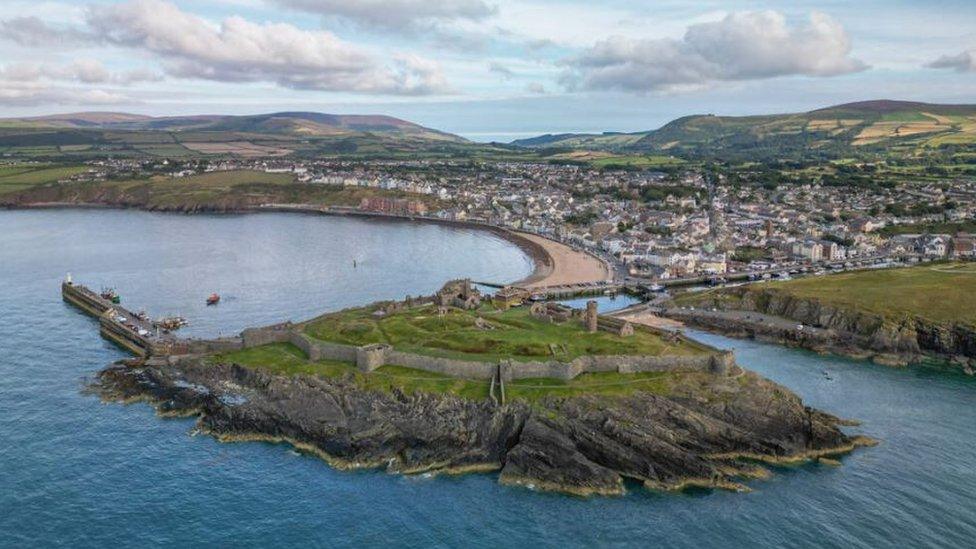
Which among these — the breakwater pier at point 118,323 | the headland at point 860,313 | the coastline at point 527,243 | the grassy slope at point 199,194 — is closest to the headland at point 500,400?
the breakwater pier at point 118,323

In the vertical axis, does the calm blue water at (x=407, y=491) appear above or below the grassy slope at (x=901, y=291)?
below

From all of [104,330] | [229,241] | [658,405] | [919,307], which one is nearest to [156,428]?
[104,330]

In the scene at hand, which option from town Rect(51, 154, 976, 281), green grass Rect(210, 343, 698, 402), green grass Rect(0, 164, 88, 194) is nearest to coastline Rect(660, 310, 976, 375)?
green grass Rect(210, 343, 698, 402)

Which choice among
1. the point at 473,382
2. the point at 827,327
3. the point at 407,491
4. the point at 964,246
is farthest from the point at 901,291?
the point at 407,491

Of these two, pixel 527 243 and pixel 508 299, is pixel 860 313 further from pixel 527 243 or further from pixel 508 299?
pixel 527 243

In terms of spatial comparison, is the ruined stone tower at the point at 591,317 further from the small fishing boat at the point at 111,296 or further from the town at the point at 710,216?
the small fishing boat at the point at 111,296

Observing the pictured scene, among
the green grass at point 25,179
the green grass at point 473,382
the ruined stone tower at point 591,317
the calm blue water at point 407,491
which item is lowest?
the calm blue water at point 407,491

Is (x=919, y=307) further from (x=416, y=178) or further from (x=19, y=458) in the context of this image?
(x=416, y=178)
